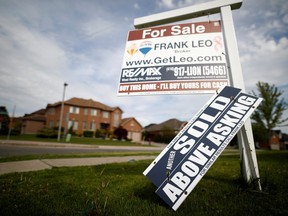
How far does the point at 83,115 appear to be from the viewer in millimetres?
38969

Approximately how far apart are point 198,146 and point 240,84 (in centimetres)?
162

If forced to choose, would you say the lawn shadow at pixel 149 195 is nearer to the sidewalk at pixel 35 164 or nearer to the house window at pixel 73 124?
the sidewalk at pixel 35 164

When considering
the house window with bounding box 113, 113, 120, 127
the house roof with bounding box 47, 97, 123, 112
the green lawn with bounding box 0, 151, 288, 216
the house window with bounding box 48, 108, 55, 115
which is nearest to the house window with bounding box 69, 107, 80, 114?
the house roof with bounding box 47, 97, 123, 112

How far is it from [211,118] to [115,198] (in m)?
1.81

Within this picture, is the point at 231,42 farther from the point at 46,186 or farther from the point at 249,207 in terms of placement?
the point at 46,186

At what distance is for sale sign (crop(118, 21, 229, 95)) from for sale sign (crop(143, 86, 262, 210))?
0.73 meters

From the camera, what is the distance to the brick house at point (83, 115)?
37438 mm

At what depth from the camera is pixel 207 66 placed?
10.6ft

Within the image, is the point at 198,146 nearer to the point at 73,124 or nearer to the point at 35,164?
the point at 35,164

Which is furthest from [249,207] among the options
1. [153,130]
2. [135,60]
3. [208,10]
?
[153,130]

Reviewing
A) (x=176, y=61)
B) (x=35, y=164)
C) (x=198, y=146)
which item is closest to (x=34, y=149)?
(x=35, y=164)

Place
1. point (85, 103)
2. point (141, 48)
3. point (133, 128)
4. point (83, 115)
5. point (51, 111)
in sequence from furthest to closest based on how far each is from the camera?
point (133, 128) < point (85, 103) < point (83, 115) < point (51, 111) < point (141, 48)

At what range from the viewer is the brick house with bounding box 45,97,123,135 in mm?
37438

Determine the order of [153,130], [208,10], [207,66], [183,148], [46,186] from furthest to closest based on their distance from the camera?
1. [153,130]
2. [208,10]
3. [207,66]
4. [46,186]
5. [183,148]
